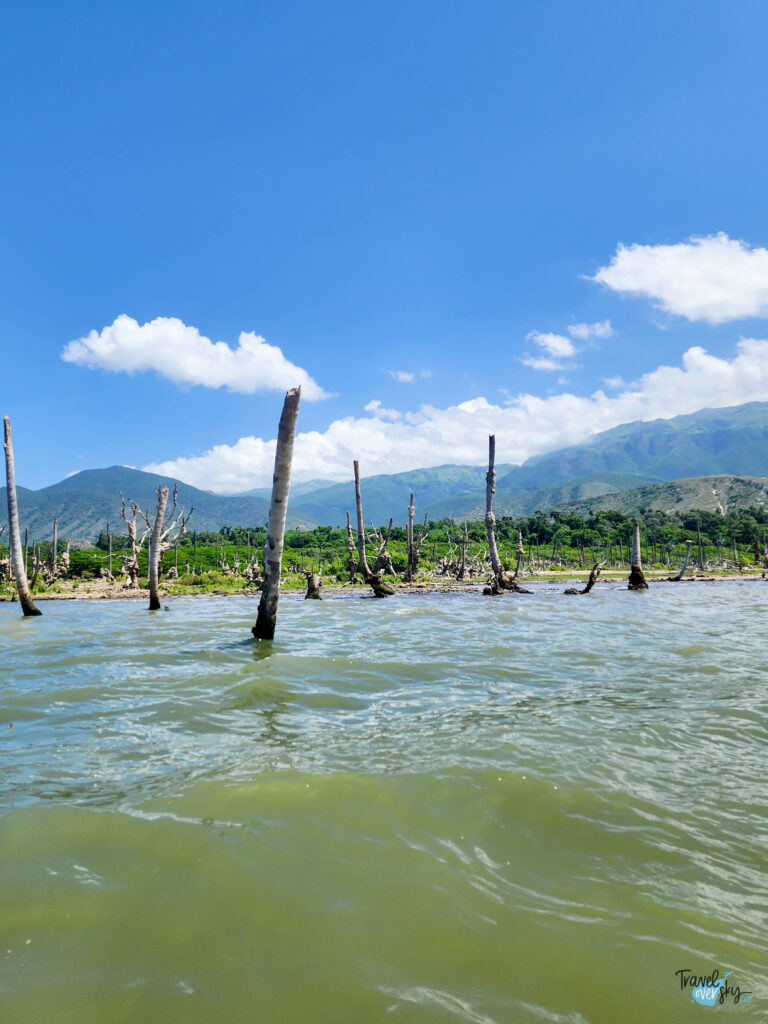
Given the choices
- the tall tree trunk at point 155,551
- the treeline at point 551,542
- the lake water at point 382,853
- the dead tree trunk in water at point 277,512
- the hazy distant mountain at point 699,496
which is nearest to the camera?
the lake water at point 382,853

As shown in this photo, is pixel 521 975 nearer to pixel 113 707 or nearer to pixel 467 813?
pixel 467 813

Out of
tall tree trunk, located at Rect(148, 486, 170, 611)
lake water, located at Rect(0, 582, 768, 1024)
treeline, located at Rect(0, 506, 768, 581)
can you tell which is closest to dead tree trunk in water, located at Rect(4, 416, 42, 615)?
tall tree trunk, located at Rect(148, 486, 170, 611)

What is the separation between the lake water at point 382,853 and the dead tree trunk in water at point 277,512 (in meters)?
4.39

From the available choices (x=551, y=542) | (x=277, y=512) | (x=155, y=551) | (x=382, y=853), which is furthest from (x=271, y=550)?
(x=551, y=542)

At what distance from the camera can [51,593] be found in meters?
35.7

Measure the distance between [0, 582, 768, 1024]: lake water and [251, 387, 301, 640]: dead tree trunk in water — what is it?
4386 mm

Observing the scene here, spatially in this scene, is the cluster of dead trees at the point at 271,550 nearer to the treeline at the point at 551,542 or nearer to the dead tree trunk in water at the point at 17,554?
the dead tree trunk in water at the point at 17,554

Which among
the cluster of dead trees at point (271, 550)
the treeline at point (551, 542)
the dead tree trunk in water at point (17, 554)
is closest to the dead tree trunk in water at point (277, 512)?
the cluster of dead trees at point (271, 550)

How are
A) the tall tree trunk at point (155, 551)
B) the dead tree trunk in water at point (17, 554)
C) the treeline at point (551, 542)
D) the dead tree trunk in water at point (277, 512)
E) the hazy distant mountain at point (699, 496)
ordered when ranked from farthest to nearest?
the hazy distant mountain at point (699, 496)
the treeline at point (551, 542)
the tall tree trunk at point (155, 551)
the dead tree trunk in water at point (17, 554)
the dead tree trunk in water at point (277, 512)

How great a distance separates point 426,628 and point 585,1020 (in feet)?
41.2

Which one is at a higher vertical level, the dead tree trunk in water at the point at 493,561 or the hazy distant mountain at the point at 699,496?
the hazy distant mountain at the point at 699,496

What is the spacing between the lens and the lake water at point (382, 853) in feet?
6.95

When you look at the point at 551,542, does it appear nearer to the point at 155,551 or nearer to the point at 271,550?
the point at 155,551

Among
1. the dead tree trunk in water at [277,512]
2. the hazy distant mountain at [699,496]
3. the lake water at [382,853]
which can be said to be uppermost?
the hazy distant mountain at [699,496]
